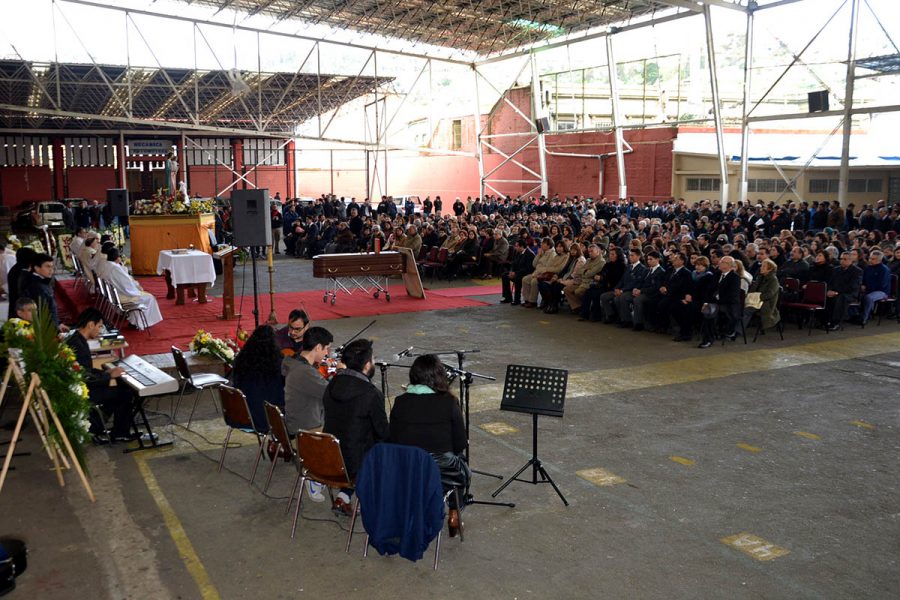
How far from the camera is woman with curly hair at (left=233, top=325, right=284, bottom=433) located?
246 inches

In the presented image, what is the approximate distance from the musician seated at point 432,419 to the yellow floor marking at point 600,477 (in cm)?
150

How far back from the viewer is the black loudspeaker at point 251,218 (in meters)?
9.80

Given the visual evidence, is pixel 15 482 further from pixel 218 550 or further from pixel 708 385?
pixel 708 385

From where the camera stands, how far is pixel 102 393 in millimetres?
6715

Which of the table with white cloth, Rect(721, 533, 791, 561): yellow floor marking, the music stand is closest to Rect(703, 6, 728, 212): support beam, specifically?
the table with white cloth

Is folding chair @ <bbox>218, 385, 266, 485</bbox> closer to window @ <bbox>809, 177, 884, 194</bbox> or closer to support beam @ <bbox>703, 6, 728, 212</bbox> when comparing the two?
support beam @ <bbox>703, 6, 728, 212</bbox>

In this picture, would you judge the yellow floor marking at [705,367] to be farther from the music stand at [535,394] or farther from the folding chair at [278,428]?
the folding chair at [278,428]

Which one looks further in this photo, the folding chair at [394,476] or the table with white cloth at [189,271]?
the table with white cloth at [189,271]

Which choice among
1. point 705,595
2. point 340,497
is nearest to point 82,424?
point 340,497

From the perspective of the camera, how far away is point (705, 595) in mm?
4258

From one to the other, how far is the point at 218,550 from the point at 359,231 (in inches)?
687

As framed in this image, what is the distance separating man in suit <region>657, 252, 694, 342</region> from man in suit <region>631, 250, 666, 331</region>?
0.47ft

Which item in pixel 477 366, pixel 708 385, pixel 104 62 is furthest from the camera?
pixel 104 62

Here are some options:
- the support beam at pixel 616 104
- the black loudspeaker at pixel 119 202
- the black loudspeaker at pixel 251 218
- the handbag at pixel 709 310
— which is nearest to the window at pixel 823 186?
the support beam at pixel 616 104
